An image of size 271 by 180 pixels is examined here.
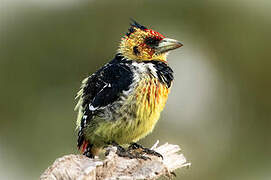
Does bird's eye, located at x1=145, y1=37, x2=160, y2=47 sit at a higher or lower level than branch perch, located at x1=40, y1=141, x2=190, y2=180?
higher

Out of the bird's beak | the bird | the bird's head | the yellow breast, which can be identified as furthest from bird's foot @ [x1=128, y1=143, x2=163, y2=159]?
the bird's beak

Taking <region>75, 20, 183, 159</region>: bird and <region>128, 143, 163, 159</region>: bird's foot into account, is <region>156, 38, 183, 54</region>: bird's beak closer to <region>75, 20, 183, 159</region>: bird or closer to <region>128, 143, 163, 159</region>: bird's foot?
<region>75, 20, 183, 159</region>: bird

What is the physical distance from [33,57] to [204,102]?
10.5 feet

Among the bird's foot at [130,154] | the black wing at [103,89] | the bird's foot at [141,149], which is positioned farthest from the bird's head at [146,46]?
the bird's foot at [130,154]

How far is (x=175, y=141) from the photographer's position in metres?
9.10

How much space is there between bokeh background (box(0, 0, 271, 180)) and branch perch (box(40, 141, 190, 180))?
4.37m

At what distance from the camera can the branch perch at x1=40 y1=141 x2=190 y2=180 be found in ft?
11.6

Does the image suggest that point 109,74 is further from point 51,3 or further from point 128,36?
point 51,3

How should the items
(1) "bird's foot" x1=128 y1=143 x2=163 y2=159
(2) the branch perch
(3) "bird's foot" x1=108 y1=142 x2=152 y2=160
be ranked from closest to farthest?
(2) the branch perch
(3) "bird's foot" x1=108 y1=142 x2=152 y2=160
(1) "bird's foot" x1=128 y1=143 x2=163 y2=159

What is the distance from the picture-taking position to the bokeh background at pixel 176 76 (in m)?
9.12

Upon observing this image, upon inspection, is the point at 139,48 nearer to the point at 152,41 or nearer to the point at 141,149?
the point at 152,41

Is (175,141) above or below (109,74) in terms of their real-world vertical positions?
above

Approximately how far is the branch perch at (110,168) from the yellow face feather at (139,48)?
3.34 ft

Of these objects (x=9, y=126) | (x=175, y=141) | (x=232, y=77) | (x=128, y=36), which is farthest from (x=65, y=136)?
(x=128, y=36)
